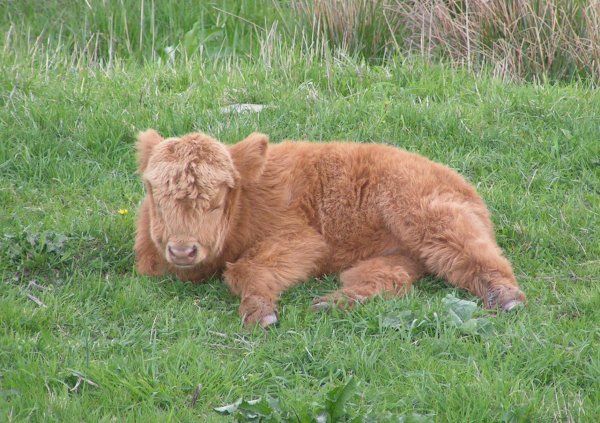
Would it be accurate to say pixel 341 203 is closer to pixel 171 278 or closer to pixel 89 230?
pixel 171 278

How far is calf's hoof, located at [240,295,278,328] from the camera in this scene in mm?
5531

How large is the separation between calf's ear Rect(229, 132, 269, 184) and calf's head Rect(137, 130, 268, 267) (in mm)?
59

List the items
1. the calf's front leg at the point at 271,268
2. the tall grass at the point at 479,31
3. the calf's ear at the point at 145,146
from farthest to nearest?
the tall grass at the point at 479,31 → the calf's ear at the point at 145,146 → the calf's front leg at the point at 271,268

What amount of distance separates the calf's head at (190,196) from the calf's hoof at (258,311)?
1.30 ft

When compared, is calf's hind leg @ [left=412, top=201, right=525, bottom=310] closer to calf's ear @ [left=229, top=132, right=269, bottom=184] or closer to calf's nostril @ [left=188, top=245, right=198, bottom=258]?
calf's ear @ [left=229, top=132, right=269, bottom=184]

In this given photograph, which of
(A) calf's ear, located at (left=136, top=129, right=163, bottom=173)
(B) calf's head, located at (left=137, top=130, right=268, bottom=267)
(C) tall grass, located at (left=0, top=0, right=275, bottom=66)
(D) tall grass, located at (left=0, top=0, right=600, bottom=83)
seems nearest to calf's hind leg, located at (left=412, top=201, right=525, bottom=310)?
(B) calf's head, located at (left=137, top=130, right=268, bottom=267)

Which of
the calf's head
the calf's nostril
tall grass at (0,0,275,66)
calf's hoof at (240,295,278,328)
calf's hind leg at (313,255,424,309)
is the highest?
the calf's head

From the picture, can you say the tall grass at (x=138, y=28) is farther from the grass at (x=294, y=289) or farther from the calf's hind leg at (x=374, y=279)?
the calf's hind leg at (x=374, y=279)

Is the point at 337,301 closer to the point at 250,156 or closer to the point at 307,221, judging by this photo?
the point at 307,221

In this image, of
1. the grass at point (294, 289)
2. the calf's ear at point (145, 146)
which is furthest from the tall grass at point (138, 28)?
the calf's ear at point (145, 146)

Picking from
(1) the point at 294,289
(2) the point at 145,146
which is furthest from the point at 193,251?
(2) the point at 145,146

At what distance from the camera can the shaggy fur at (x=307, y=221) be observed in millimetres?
5809

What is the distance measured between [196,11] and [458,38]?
3535mm

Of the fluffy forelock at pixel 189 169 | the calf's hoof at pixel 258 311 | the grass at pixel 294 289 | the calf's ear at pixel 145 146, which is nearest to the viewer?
the grass at pixel 294 289
